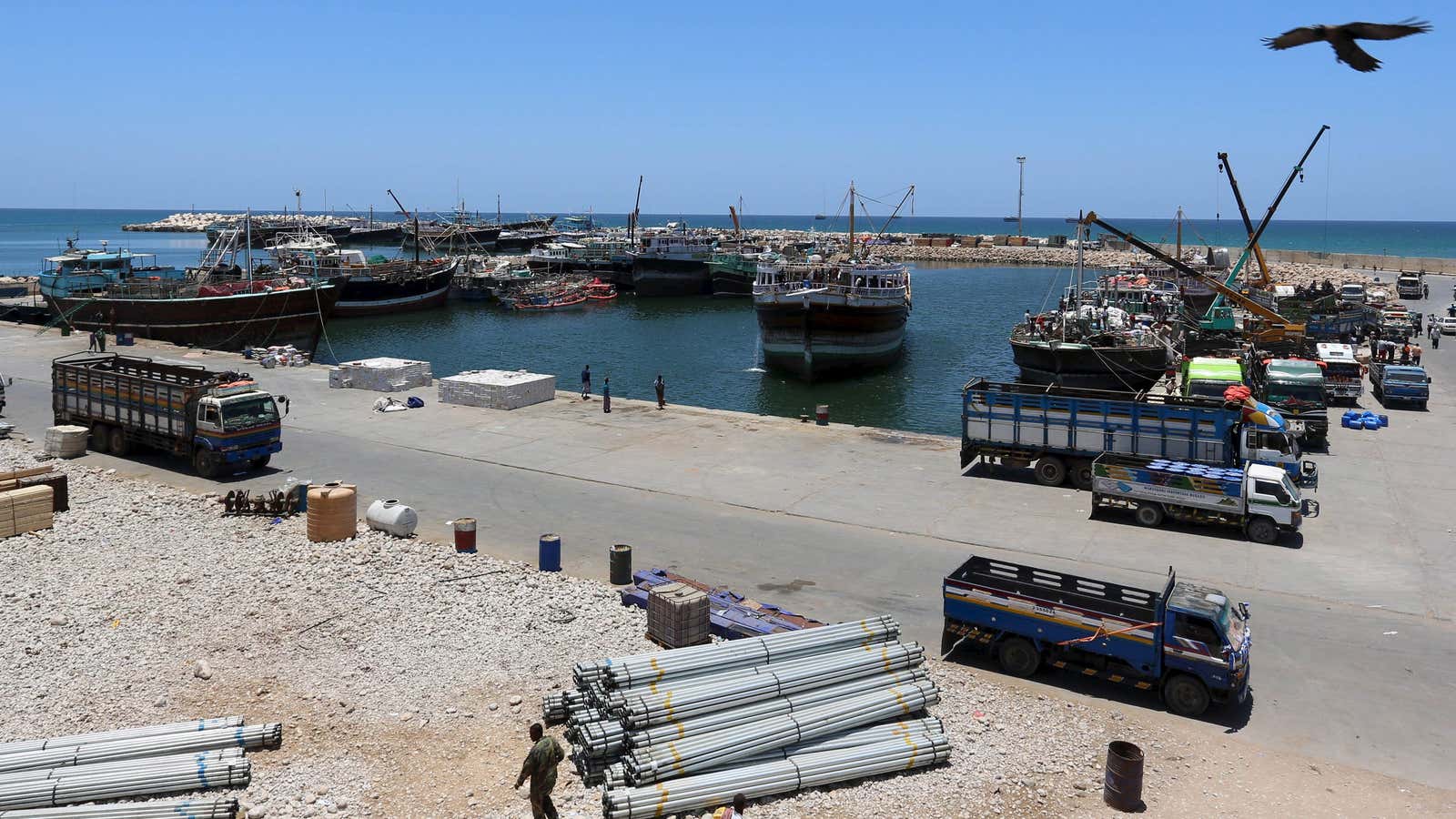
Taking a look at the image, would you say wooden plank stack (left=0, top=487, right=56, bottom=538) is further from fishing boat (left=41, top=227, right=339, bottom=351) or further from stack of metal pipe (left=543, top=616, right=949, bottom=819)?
fishing boat (left=41, top=227, right=339, bottom=351)

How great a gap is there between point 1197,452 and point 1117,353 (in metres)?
20.6

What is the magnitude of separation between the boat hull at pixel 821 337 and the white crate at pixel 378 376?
21.4 meters

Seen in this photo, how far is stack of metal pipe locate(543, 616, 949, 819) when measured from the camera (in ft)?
35.9

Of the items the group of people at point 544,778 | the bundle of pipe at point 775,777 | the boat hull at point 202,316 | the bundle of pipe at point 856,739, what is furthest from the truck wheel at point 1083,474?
the boat hull at point 202,316

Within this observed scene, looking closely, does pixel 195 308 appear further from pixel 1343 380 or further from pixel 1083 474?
pixel 1343 380

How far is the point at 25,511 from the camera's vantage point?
19.8 meters

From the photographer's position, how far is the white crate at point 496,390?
34125 mm

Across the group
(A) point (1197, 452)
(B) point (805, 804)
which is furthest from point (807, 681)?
(A) point (1197, 452)

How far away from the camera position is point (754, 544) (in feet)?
66.0

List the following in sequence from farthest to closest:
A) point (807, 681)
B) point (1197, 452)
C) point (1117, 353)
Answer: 1. point (1117, 353)
2. point (1197, 452)
3. point (807, 681)

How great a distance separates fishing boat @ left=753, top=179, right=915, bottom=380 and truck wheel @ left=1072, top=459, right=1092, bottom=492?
29.1 metres

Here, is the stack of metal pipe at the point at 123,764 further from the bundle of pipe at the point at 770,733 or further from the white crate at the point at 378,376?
the white crate at the point at 378,376

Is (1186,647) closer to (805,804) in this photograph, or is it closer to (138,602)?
(805,804)

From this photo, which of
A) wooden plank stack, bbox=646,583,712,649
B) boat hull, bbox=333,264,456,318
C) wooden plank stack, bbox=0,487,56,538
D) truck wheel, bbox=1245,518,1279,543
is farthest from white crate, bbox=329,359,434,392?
boat hull, bbox=333,264,456,318
